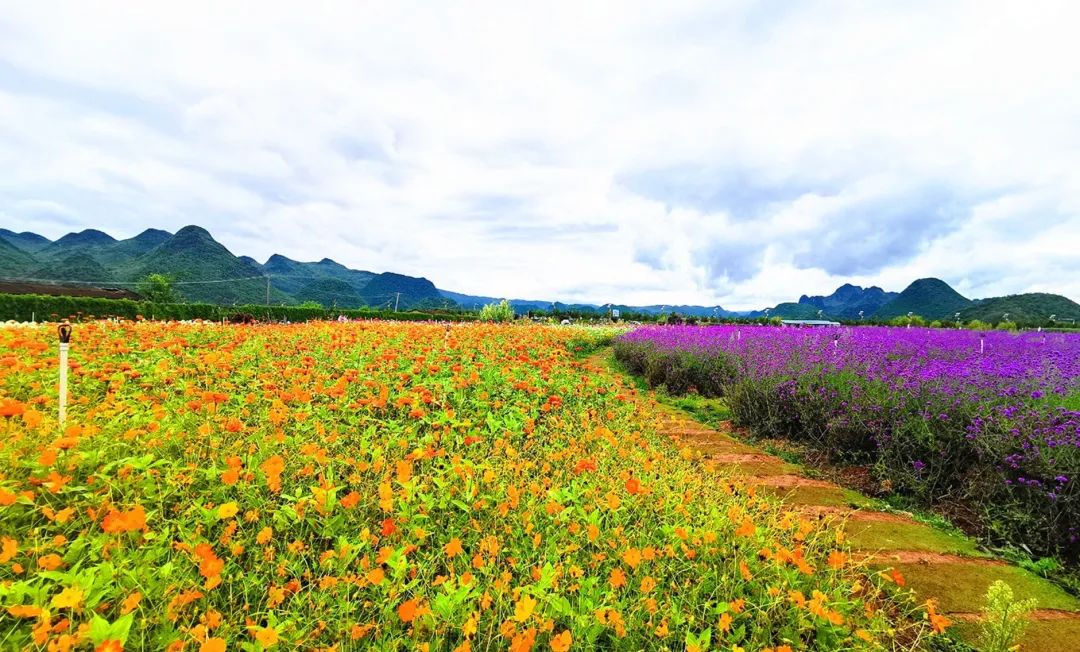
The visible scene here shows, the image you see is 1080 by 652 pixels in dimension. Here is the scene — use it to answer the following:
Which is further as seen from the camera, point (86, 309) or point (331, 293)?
point (331, 293)

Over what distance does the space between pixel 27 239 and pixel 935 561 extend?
210096 mm

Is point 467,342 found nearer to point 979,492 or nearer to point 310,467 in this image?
point 310,467

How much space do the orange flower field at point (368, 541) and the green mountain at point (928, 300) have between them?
105 metres

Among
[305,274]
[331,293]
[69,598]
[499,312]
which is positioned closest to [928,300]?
[499,312]

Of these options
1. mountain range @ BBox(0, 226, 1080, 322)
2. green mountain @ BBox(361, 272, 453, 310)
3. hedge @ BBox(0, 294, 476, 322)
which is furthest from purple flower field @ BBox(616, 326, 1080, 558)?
green mountain @ BBox(361, 272, 453, 310)

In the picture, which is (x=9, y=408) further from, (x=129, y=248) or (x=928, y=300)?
(x=129, y=248)

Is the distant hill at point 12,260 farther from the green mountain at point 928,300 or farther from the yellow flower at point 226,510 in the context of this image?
the green mountain at point 928,300

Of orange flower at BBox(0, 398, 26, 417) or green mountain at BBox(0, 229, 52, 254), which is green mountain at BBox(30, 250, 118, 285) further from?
orange flower at BBox(0, 398, 26, 417)

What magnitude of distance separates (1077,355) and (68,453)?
13.6 m

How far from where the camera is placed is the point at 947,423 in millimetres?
4504

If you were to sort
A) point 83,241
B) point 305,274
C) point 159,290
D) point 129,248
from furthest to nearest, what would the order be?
1. point 305,274
2. point 83,241
3. point 129,248
4. point 159,290

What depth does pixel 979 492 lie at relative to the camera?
395cm

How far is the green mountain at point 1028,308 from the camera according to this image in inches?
2110

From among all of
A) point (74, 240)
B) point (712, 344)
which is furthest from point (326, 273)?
point (712, 344)
